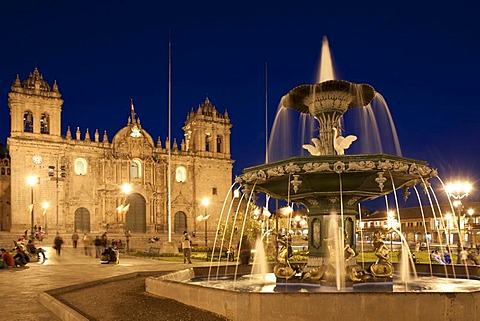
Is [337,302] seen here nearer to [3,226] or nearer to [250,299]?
[250,299]

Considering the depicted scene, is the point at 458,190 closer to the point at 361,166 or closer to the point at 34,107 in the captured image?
the point at 361,166

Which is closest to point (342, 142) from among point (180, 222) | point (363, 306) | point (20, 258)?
point (363, 306)

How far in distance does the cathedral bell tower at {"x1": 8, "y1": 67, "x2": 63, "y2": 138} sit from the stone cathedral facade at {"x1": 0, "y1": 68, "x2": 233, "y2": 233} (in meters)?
0.08

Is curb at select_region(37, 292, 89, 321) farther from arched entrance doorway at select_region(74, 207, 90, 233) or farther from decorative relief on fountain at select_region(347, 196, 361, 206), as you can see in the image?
arched entrance doorway at select_region(74, 207, 90, 233)

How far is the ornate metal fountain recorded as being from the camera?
7668 millimetres

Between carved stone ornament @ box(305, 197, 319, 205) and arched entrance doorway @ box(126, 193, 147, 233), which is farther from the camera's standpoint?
arched entrance doorway @ box(126, 193, 147, 233)

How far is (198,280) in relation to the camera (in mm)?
10391

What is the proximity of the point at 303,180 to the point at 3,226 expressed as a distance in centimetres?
4581

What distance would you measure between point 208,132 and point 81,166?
1413cm

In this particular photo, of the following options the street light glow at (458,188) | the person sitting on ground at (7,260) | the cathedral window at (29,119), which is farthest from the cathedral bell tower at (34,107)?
the street light glow at (458,188)

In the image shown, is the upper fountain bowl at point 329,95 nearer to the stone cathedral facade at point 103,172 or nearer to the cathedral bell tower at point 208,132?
the stone cathedral facade at point 103,172

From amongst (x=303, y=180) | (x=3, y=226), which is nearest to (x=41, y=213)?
(x=3, y=226)

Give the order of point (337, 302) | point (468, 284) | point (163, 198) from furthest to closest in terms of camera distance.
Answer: point (163, 198)
point (468, 284)
point (337, 302)

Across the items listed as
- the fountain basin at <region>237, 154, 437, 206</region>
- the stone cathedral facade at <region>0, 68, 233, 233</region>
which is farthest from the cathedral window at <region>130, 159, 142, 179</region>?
the fountain basin at <region>237, 154, 437, 206</region>
